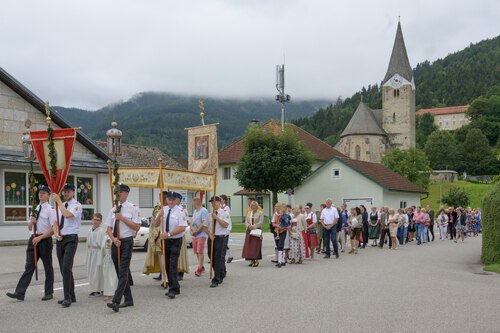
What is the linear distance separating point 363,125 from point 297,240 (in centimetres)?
9973

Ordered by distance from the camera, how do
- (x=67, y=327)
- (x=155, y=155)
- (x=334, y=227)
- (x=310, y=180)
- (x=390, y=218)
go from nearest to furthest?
(x=67, y=327), (x=334, y=227), (x=390, y=218), (x=155, y=155), (x=310, y=180)

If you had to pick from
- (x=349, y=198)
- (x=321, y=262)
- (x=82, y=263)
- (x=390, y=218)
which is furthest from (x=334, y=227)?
(x=349, y=198)

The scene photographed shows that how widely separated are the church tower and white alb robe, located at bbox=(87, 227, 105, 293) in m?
116

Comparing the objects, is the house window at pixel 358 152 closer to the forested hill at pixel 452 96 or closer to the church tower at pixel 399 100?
the church tower at pixel 399 100

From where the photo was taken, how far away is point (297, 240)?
1717 cm

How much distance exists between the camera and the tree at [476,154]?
122 meters

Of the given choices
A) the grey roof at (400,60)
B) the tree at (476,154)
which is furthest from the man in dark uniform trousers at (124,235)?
the tree at (476,154)

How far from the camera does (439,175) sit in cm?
10781

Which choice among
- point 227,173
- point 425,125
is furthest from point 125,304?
point 425,125

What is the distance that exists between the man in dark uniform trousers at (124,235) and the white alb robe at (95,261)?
112 cm

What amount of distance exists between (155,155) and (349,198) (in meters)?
15.2

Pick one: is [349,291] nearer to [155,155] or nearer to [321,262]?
[321,262]

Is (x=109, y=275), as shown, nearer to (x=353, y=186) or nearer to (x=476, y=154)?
(x=353, y=186)

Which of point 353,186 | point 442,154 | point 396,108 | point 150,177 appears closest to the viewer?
point 150,177
